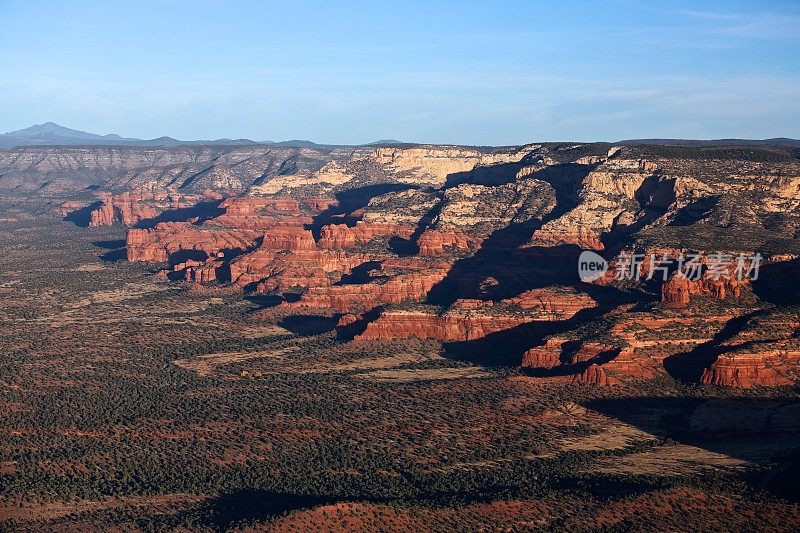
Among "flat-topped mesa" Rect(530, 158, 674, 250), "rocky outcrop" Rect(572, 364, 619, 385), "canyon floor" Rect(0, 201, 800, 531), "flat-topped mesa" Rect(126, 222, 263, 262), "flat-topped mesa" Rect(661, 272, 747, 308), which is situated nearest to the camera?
"canyon floor" Rect(0, 201, 800, 531)

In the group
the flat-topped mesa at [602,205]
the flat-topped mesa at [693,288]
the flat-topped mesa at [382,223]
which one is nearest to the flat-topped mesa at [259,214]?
the flat-topped mesa at [382,223]

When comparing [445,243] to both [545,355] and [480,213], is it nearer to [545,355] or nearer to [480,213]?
[480,213]

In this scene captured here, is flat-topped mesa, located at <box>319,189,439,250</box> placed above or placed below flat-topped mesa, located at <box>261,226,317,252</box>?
above

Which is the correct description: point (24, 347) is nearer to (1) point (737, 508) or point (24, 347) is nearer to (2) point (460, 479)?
(2) point (460, 479)

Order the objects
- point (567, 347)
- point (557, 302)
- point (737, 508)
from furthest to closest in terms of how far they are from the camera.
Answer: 1. point (557, 302)
2. point (567, 347)
3. point (737, 508)

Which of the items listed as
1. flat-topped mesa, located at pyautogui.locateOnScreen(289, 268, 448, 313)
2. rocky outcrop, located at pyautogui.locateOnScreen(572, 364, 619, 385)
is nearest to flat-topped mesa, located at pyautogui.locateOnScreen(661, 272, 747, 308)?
rocky outcrop, located at pyautogui.locateOnScreen(572, 364, 619, 385)

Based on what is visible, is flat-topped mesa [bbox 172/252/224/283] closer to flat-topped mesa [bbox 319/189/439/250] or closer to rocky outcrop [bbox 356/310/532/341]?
flat-topped mesa [bbox 319/189/439/250]

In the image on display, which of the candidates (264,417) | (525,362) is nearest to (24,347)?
(264,417)
